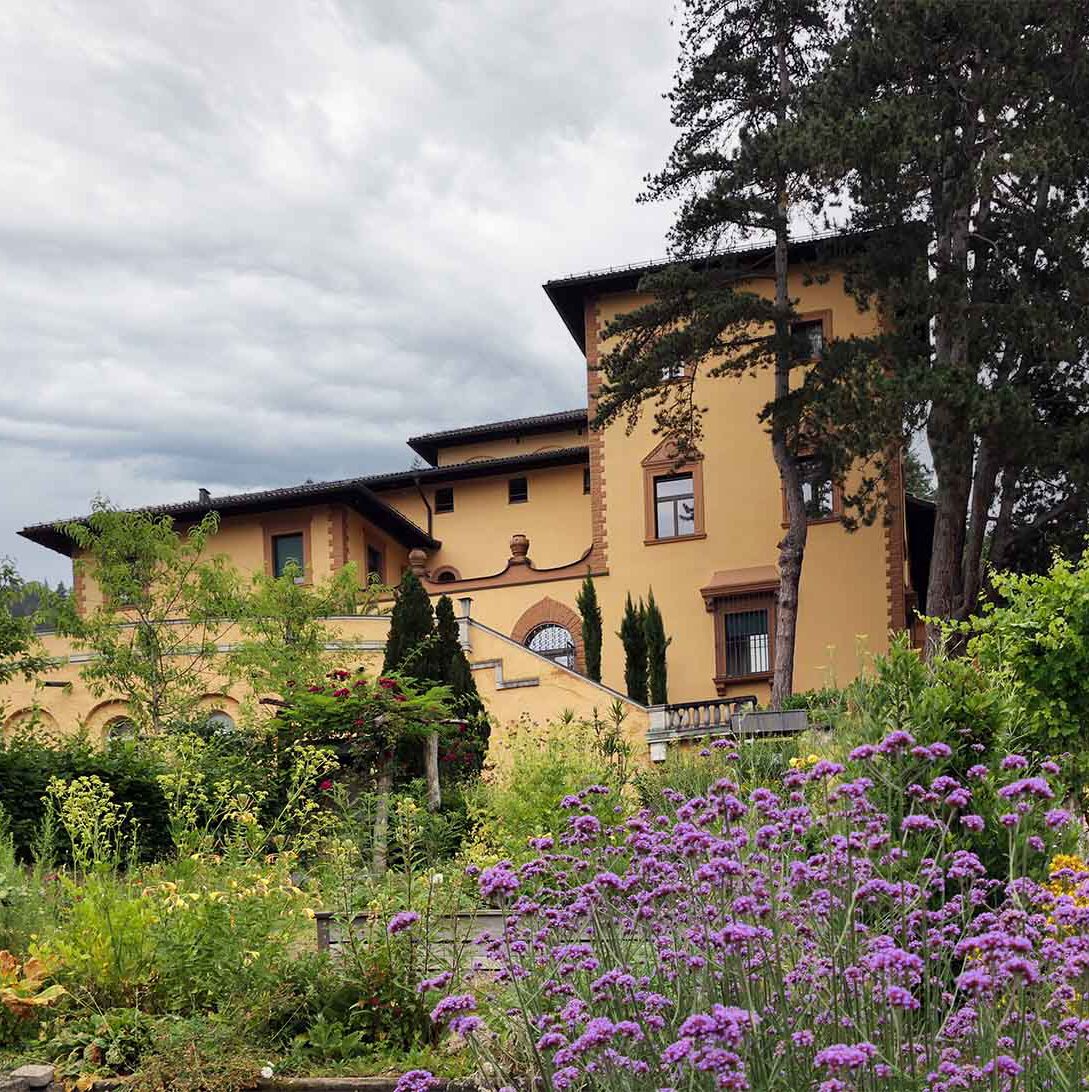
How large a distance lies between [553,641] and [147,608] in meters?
10.1

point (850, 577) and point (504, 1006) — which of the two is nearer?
point (504, 1006)

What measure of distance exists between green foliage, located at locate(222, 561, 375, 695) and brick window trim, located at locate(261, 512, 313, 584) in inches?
252

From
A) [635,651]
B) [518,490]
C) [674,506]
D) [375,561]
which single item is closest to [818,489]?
[635,651]

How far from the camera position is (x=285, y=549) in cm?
3244

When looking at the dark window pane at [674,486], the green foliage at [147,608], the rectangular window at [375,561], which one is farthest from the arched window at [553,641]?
the green foliage at [147,608]

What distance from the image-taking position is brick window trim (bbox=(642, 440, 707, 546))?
28.6 meters

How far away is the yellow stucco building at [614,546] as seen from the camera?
82.9 feet

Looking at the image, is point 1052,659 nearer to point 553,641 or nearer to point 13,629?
point 13,629

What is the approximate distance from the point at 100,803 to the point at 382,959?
1.88 meters

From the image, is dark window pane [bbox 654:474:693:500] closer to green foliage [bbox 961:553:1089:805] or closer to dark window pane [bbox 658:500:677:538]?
dark window pane [bbox 658:500:677:538]

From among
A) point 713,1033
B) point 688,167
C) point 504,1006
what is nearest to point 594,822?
point 504,1006

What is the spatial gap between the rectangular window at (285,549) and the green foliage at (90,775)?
1762cm

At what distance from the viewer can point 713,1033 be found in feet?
9.14

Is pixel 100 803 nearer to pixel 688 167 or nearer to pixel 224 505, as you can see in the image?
pixel 688 167
